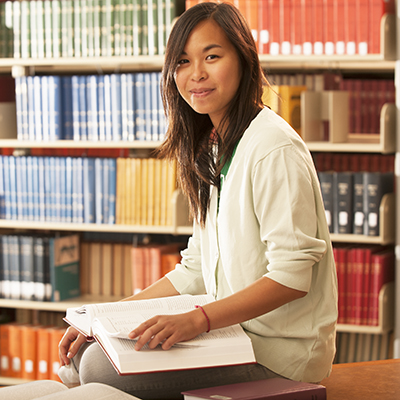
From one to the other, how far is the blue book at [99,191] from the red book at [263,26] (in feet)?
2.78

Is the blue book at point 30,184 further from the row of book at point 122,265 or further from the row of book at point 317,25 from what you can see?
the row of book at point 317,25

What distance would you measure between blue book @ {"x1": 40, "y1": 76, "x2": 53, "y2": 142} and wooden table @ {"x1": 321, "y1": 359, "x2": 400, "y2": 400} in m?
1.71

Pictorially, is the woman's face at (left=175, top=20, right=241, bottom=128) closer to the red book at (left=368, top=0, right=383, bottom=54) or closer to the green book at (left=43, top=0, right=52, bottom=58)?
the red book at (left=368, top=0, right=383, bottom=54)

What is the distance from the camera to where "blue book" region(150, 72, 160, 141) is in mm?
2484

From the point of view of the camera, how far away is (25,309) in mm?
2914

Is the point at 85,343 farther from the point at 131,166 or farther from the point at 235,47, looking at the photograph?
the point at 131,166

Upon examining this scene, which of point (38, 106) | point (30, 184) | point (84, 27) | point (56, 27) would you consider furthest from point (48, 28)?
point (30, 184)

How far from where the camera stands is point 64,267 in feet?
8.90

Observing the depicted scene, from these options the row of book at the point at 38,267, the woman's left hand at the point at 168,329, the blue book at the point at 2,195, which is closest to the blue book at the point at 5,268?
the row of book at the point at 38,267

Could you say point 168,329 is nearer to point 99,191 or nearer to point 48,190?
point 99,191

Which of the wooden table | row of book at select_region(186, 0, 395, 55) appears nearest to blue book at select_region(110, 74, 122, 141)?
row of book at select_region(186, 0, 395, 55)

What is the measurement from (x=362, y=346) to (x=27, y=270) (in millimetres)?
1510

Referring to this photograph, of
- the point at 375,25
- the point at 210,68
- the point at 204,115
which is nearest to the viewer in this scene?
the point at 210,68

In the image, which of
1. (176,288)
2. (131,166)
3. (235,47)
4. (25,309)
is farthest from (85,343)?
(25,309)
